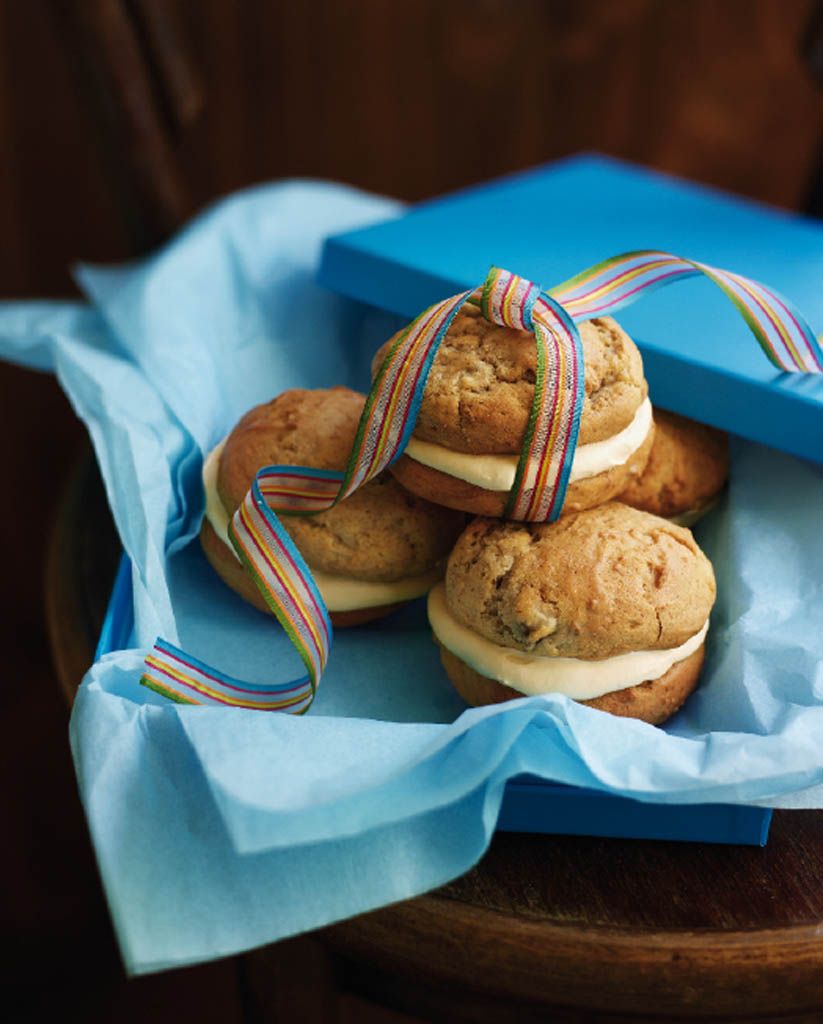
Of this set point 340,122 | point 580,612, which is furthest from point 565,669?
point 340,122

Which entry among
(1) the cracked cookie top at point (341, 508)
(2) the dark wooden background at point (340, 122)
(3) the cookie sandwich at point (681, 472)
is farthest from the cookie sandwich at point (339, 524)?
(2) the dark wooden background at point (340, 122)

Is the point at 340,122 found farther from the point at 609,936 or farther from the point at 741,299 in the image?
the point at 609,936

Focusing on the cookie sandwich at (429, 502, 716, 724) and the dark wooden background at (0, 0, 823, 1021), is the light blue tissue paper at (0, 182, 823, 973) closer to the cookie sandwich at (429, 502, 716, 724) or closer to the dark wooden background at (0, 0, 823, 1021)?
the cookie sandwich at (429, 502, 716, 724)

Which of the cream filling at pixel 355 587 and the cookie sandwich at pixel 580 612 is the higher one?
the cookie sandwich at pixel 580 612

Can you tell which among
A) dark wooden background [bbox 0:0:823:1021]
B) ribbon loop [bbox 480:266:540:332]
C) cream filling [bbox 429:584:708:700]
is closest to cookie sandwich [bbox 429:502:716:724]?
cream filling [bbox 429:584:708:700]

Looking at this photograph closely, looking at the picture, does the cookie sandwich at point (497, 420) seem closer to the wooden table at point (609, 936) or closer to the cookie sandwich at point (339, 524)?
the cookie sandwich at point (339, 524)

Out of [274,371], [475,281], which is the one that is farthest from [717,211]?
[274,371]
